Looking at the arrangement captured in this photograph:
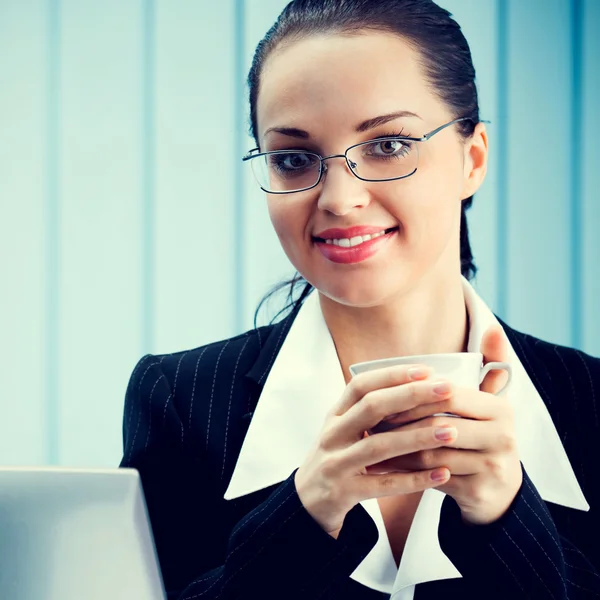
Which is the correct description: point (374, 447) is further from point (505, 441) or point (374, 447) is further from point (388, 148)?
point (388, 148)

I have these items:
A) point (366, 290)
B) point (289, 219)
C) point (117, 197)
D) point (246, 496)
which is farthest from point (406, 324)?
point (117, 197)

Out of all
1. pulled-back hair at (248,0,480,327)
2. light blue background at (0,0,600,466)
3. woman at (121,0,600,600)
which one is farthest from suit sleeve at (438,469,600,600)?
light blue background at (0,0,600,466)

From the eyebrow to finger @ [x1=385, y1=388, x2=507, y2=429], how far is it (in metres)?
0.42

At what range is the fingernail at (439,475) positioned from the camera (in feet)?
2.47

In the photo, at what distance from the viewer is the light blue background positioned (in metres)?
1.92

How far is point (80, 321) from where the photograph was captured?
76.0 inches

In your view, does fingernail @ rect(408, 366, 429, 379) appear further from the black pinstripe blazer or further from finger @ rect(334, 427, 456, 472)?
the black pinstripe blazer

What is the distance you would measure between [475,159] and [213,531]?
741 mm

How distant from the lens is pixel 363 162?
101 centimetres

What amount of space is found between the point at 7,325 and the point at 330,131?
1.28m

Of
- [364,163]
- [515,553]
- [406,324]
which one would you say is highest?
[364,163]

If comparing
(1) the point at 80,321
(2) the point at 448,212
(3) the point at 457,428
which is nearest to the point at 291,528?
(3) the point at 457,428

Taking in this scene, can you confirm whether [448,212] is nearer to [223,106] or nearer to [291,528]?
[291,528]

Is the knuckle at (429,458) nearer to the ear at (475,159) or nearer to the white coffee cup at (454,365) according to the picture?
the white coffee cup at (454,365)
